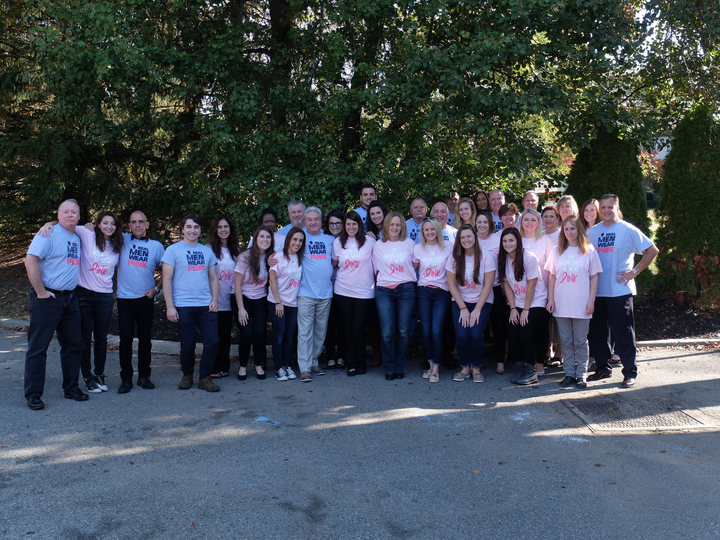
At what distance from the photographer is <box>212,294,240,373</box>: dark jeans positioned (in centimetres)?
681

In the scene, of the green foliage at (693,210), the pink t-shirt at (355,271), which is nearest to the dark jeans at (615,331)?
the pink t-shirt at (355,271)

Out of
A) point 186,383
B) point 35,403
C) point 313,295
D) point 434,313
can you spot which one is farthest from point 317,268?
point 35,403

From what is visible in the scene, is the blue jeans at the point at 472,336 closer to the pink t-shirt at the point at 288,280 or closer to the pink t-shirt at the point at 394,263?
the pink t-shirt at the point at 394,263

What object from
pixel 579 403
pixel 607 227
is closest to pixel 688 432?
pixel 579 403

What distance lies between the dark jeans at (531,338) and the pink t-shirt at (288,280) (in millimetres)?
2549

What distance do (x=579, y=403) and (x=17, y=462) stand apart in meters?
5.02

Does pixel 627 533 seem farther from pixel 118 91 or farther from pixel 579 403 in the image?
pixel 118 91

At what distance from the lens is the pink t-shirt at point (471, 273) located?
6445 millimetres

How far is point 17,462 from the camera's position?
4395mm

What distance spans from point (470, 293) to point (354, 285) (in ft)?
4.51

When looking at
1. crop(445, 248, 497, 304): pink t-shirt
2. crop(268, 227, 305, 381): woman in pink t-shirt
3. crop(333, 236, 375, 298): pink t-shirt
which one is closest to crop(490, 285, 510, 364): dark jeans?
crop(445, 248, 497, 304): pink t-shirt

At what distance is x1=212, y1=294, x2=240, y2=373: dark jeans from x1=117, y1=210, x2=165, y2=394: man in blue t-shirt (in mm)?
795

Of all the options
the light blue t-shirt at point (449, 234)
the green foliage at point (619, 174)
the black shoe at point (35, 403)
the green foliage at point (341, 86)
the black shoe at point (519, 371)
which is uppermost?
the green foliage at point (341, 86)

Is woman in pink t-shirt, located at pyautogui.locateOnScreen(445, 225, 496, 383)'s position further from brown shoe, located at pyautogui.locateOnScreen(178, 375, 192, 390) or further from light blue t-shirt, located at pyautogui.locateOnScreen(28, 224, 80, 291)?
light blue t-shirt, located at pyautogui.locateOnScreen(28, 224, 80, 291)
